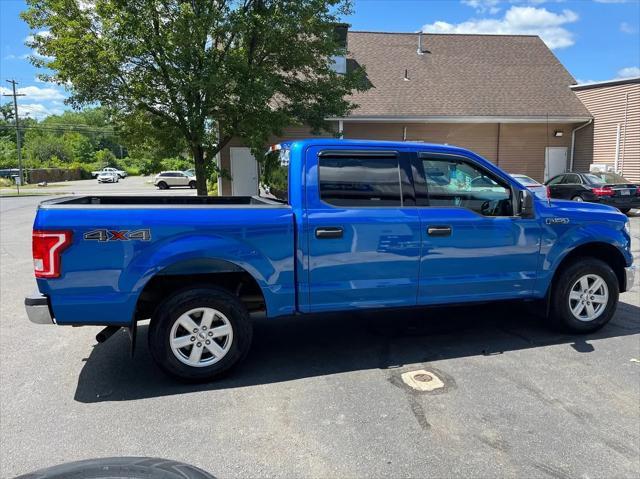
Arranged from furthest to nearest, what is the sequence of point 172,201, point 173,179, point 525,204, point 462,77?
point 173,179 < point 462,77 < point 172,201 < point 525,204

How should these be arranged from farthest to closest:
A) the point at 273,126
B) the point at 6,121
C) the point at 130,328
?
1. the point at 6,121
2. the point at 273,126
3. the point at 130,328

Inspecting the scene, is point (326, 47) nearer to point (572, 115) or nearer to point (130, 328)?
point (130, 328)

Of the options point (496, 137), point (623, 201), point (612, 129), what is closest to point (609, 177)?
point (623, 201)

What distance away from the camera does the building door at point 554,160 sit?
21.4 meters

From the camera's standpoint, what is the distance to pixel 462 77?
22.0 meters

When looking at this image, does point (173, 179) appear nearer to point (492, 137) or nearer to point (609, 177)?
point (492, 137)

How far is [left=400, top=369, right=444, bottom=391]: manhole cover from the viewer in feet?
13.1

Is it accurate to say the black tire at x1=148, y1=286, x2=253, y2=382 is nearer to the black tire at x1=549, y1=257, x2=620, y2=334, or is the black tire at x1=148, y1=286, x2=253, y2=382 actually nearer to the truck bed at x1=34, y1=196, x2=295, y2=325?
the truck bed at x1=34, y1=196, x2=295, y2=325

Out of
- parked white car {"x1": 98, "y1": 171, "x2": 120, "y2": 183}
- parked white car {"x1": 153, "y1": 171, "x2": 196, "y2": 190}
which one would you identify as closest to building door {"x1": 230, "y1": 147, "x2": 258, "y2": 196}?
parked white car {"x1": 153, "y1": 171, "x2": 196, "y2": 190}

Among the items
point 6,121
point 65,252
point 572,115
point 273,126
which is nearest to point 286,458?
point 65,252

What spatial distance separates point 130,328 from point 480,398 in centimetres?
279

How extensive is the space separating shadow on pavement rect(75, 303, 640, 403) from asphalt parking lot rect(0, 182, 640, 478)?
21mm

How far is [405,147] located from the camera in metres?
4.57

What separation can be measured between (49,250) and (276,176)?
2.11 metres
